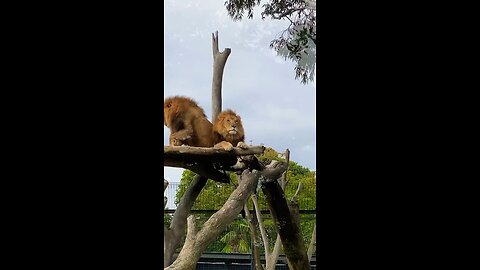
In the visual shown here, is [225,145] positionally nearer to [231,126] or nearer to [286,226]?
[231,126]

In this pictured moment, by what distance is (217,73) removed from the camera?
2371mm

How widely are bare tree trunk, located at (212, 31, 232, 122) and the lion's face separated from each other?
0.12 metres

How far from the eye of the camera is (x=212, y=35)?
2340 millimetres

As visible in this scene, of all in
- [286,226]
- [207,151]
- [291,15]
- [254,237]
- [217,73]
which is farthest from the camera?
[254,237]

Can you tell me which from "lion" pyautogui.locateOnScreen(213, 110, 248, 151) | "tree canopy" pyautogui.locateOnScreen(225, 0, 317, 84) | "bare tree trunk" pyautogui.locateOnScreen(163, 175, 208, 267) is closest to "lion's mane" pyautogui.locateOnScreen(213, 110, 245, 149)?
"lion" pyautogui.locateOnScreen(213, 110, 248, 151)

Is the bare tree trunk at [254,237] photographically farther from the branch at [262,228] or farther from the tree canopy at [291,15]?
the tree canopy at [291,15]

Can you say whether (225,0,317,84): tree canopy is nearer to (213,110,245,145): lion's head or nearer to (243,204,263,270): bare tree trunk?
(213,110,245,145): lion's head

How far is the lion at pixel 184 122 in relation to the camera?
7.57 ft

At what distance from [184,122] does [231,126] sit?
0.68 ft

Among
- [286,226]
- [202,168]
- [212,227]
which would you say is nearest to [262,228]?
[286,226]
